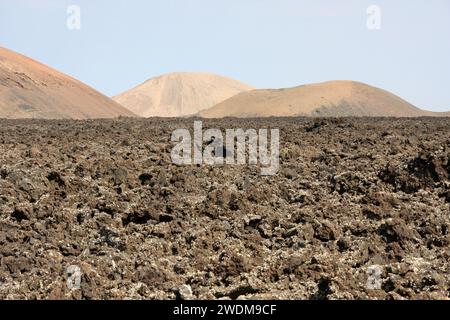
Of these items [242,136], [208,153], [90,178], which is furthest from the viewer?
[242,136]

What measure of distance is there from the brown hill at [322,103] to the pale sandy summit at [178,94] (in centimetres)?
3959

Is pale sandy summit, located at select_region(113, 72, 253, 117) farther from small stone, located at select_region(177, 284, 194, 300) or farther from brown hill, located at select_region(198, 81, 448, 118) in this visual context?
small stone, located at select_region(177, 284, 194, 300)

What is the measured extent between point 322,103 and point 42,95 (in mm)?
29881

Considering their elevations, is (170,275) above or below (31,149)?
below

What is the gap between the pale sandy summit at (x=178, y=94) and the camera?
4624 inches

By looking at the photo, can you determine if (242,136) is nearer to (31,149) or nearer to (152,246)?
(31,149)

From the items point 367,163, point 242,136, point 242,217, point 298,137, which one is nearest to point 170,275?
point 242,217

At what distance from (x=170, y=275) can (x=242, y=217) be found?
2.02 m

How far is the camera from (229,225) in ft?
28.8

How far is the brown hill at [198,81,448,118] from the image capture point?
67.2 m

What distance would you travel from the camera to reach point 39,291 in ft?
23.0

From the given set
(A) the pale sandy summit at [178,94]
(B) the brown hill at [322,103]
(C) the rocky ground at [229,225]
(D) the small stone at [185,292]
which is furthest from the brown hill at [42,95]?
(A) the pale sandy summit at [178,94]

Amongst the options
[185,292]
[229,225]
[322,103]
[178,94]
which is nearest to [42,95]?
[322,103]

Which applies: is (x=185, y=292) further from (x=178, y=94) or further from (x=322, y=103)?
(x=178, y=94)
